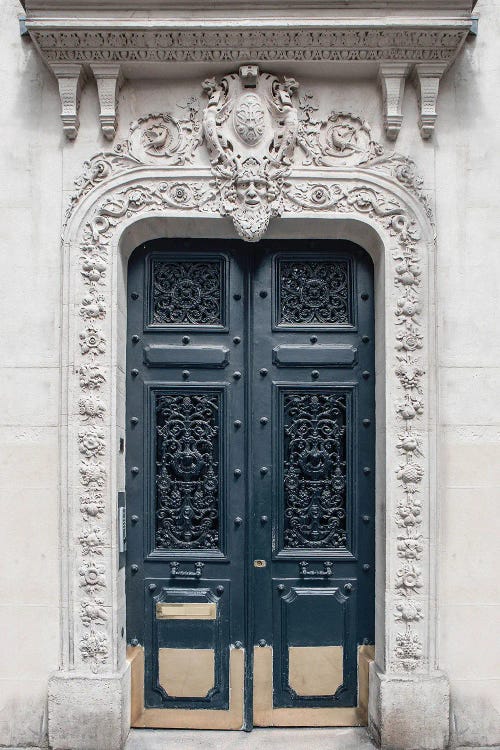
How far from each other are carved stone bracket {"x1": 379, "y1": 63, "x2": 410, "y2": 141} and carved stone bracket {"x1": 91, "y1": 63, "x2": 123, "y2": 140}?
6.24 ft

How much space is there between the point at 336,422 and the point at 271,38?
280 centimetres

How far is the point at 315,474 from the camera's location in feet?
16.0

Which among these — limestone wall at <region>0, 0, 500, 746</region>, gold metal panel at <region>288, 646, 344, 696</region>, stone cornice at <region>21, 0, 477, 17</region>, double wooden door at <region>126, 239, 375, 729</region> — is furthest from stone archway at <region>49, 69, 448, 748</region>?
stone cornice at <region>21, 0, 477, 17</region>

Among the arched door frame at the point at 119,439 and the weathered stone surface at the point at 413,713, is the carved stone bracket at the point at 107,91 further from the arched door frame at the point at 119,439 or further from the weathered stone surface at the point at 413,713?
the weathered stone surface at the point at 413,713

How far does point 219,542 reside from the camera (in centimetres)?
488

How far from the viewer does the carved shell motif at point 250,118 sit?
4.57 m

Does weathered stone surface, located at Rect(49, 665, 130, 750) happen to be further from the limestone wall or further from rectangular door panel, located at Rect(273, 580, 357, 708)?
rectangular door panel, located at Rect(273, 580, 357, 708)

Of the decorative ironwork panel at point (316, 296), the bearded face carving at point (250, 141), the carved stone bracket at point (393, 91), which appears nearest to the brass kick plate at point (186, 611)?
the decorative ironwork panel at point (316, 296)

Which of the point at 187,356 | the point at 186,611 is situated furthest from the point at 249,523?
the point at 187,356

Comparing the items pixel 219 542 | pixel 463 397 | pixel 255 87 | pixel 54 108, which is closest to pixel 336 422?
pixel 463 397

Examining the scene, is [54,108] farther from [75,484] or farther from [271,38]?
[75,484]

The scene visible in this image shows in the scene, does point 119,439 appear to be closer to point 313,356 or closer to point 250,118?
point 313,356

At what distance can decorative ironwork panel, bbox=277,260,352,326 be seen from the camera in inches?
196

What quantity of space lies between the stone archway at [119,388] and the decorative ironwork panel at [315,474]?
0.34m
